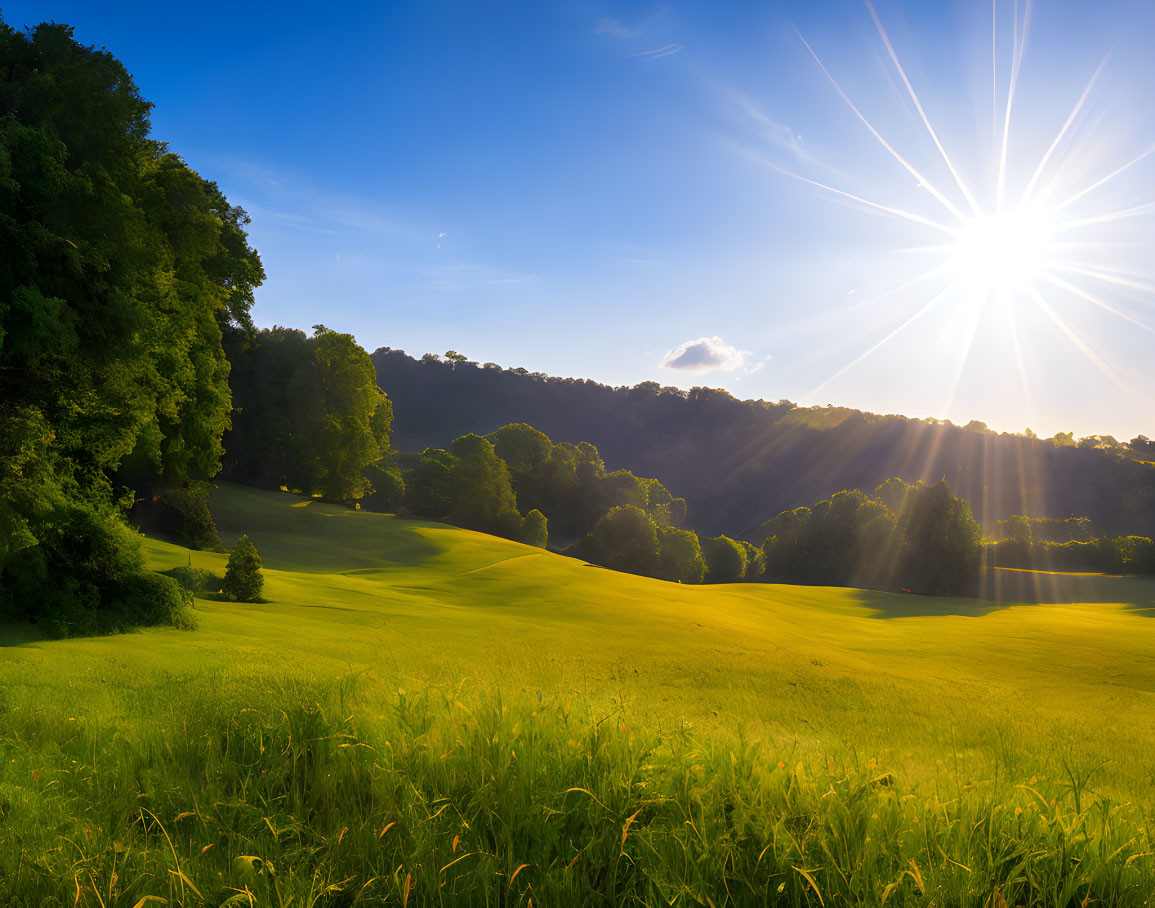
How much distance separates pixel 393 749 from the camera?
151 inches

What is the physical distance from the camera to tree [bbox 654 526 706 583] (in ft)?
198

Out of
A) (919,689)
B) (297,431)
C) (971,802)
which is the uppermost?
(297,431)

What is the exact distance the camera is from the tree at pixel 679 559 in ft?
198

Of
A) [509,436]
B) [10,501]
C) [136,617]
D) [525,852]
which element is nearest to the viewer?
[525,852]

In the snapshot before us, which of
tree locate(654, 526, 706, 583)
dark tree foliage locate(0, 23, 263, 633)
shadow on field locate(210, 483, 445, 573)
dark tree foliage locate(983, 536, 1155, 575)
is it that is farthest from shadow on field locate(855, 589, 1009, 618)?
dark tree foliage locate(0, 23, 263, 633)

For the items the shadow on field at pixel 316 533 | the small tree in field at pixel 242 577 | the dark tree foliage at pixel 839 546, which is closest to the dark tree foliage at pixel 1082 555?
the dark tree foliage at pixel 839 546

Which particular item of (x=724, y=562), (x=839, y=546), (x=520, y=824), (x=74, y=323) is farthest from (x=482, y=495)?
(x=520, y=824)

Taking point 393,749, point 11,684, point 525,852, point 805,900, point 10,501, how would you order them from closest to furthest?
point 805,900, point 525,852, point 393,749, point 11,684, point 10,501

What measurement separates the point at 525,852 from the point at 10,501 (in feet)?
41.5

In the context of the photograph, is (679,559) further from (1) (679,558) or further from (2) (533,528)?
(2) (533,528)

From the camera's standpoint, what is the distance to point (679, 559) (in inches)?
2395

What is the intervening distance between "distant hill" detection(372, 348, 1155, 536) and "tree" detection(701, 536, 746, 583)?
74.8 meters

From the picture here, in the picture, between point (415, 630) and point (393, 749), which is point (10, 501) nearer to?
point (415, 630)

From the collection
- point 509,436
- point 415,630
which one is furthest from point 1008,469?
point 415,630
